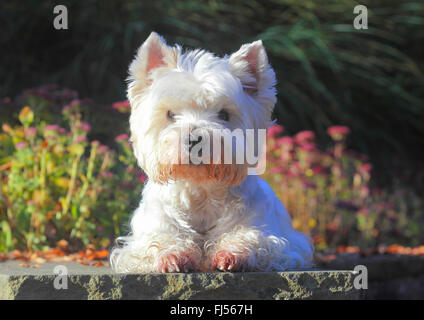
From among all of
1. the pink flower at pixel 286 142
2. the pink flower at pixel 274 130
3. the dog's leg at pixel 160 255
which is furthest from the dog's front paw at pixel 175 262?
the pink flower at pixel 274 130

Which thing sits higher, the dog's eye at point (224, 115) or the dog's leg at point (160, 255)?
the dog's eye at point (224, 115)

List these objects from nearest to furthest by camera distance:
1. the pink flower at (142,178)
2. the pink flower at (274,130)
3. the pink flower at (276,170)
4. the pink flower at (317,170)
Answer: the pink flower at (142,178), the pink flower at (276,170), the pink flower at (317,170), the pink flower at (274,130)

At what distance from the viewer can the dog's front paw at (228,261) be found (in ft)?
9.07

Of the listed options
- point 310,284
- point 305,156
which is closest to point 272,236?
point 310,284

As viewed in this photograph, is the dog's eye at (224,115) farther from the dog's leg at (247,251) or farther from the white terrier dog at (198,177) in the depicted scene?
the dog's leg at (247,251)

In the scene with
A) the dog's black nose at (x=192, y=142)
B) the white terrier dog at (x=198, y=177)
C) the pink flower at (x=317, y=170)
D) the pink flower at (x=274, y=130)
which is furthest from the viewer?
the pink flower at (x=274, y=130)

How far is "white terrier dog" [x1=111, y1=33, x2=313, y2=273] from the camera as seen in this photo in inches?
107

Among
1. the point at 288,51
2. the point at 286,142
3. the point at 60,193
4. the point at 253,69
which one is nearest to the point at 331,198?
the point at 286,142

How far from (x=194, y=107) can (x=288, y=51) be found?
496 centimetres

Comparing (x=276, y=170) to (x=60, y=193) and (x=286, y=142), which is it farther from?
(x=60, y=193)

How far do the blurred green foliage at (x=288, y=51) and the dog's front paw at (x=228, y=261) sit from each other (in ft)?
14.0

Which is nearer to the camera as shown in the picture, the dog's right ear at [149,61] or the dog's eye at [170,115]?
the dog's eye at [170,115]

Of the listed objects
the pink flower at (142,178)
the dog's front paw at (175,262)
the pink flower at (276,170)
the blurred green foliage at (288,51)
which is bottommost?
the dog's front paw at (175,262)
